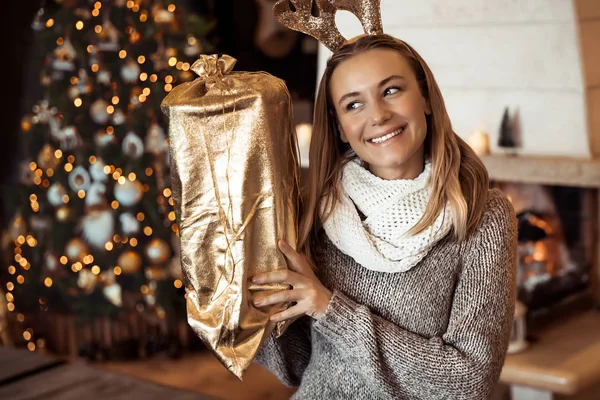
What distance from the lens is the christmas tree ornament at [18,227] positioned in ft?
13.0

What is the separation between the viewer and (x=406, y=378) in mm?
1396

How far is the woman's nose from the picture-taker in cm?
141

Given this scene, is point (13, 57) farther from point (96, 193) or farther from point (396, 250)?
point (396, 250)

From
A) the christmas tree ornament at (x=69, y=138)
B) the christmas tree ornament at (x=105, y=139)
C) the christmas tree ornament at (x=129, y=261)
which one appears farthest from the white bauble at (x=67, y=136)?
the christmas tree ornament at (x=129, y=261)

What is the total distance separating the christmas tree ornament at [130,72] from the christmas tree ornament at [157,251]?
784 mm

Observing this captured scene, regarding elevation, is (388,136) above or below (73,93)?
above

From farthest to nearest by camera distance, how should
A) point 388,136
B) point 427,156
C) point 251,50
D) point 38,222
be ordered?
point 251,50 < point 38,222 < point 427,156 < point 388,136

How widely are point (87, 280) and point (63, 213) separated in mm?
351

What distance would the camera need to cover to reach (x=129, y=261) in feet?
12.2

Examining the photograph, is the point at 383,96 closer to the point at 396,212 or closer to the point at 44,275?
the point at 396,212

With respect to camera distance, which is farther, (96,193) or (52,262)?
(52,262)

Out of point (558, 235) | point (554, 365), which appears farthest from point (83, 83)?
point (554, 365)

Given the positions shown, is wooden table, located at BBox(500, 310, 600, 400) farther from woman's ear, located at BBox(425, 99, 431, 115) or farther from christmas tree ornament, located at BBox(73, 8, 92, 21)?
christmas tree ornament, located at BBox(73, 8, 92, 21)

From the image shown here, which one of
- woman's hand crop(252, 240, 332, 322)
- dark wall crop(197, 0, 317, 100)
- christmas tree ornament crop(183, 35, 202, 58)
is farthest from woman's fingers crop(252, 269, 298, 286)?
dark wall crop(197, 0, 317, 100)
